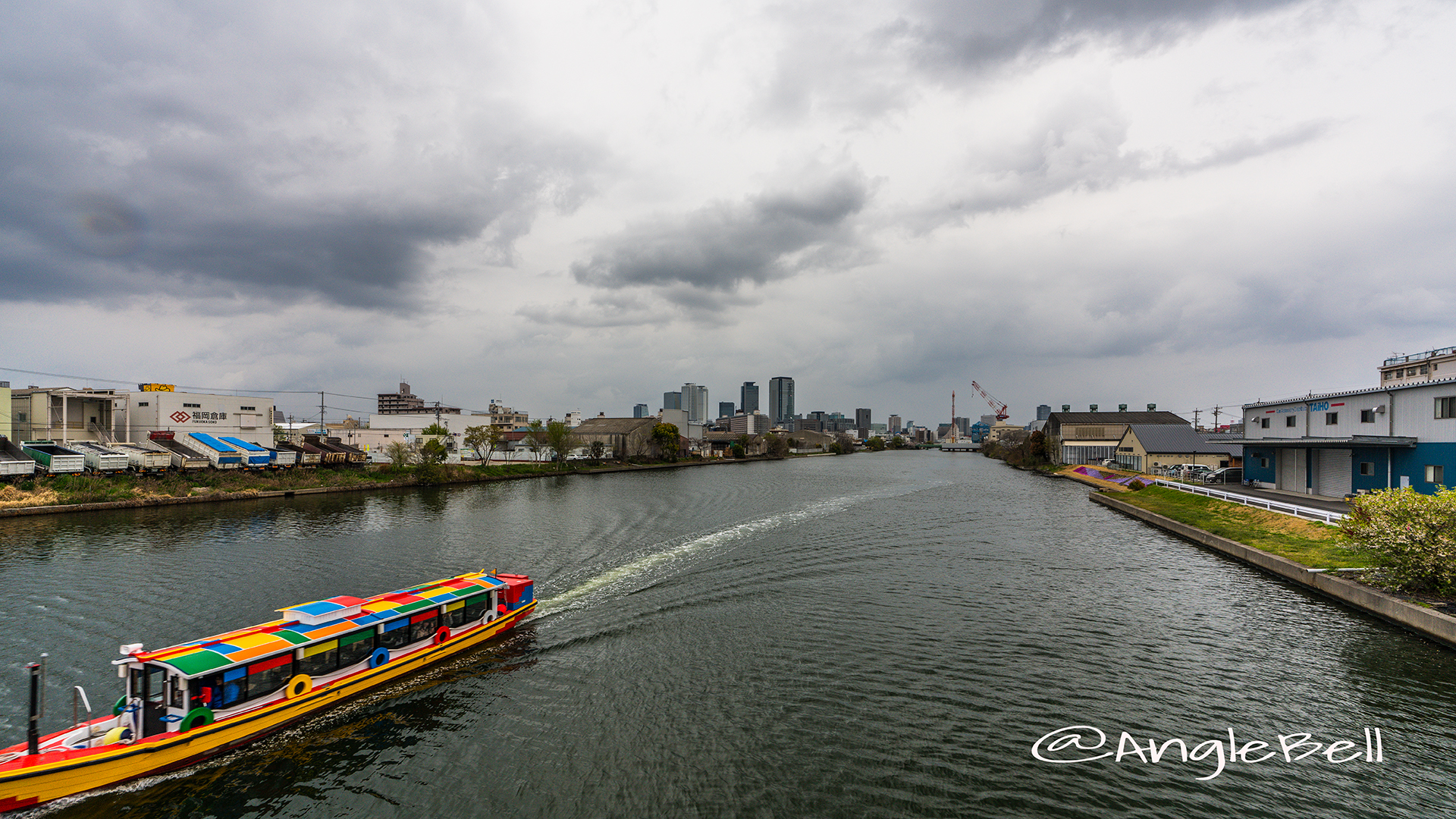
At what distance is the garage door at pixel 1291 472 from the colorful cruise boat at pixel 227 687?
181 feet

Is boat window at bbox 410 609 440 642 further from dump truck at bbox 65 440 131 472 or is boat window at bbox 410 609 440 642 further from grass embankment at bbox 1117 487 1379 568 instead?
dump truck at bbox 65 440 131 472

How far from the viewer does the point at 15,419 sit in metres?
50.5

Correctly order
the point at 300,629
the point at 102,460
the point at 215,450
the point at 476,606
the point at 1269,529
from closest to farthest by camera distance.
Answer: the point at 300,629 < the point at 476,606 < the point at 1269,529 < the point at 102,460 < the point at 215,450

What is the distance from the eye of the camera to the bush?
674 inches

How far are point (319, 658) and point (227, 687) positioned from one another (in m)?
1.91

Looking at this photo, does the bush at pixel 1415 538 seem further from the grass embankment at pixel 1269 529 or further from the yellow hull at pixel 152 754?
the yellow hull at pixel 152 754

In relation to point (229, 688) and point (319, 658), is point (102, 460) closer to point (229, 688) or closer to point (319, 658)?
point (319, 658)

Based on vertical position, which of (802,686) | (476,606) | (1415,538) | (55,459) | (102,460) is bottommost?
(802,686)

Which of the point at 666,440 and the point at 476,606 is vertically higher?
the point at 666,440

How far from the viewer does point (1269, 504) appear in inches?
1286

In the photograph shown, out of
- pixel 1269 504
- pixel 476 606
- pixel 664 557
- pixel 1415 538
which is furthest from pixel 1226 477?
pixel 476 606

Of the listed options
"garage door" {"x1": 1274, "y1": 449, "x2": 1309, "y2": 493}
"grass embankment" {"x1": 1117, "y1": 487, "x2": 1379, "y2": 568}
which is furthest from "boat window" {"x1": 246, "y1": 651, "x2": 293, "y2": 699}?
"garage door" {"x1": 1274, "y1": 449, "x2": 1309, "y2": 493}

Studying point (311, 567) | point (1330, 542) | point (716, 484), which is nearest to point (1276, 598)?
point (1330, 542)

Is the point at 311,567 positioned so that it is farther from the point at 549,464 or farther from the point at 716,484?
the point at 549,464
